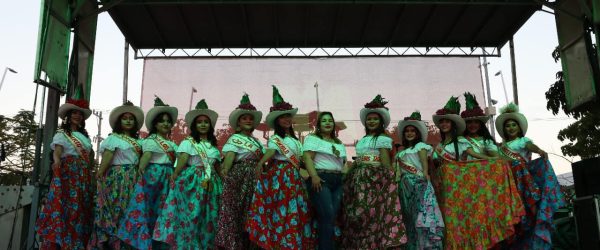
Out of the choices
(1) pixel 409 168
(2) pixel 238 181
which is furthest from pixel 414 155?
(2) pixel 238 181

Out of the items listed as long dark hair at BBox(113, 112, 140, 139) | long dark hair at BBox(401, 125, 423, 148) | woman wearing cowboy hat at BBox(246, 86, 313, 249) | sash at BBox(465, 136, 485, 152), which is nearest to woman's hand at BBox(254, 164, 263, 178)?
woman wearing cowboy hat at BBox(246, 86, 313, 249)

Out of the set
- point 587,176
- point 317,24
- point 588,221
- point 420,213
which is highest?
point 317,24

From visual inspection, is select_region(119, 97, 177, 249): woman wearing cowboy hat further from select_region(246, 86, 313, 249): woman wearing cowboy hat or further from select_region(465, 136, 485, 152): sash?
select_region(465, 136, 485, 152): sash

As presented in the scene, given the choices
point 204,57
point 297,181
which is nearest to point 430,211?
point 297,181

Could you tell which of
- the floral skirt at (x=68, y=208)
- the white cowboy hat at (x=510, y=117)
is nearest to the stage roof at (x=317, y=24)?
the white cowboy hat at (x=510, y=117)

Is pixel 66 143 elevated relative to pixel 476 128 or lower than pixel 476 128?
lower

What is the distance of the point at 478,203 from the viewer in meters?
5.63

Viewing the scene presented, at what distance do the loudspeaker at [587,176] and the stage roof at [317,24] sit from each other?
330cm

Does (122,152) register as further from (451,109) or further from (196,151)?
(451,109)

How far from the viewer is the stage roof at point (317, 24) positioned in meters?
9.23

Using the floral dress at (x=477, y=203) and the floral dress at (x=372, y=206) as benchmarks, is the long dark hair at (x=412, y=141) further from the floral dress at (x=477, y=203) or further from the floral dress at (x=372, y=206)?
the floral dress at (x=372, y=206)

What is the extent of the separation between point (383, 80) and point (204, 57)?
3749mm

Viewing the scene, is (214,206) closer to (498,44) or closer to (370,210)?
(370,210)

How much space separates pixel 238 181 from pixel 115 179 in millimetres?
1351
